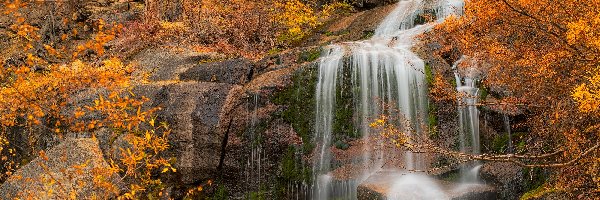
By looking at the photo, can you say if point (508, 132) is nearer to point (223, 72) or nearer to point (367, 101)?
point (367, 101)

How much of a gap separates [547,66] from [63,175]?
8.67m

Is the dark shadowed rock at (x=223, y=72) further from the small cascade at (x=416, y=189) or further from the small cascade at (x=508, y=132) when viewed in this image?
the small cascade at (x=508, y=132)

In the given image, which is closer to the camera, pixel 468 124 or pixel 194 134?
pixel 468 124

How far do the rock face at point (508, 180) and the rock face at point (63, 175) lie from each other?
6930mm

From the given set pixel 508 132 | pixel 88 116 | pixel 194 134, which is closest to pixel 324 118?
pixel 194 134

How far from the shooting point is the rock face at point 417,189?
313 inches

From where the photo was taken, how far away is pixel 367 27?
14.4 meters

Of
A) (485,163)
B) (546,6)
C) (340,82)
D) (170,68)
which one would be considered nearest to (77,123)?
(170,68)

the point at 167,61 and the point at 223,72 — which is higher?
the point at 167,61

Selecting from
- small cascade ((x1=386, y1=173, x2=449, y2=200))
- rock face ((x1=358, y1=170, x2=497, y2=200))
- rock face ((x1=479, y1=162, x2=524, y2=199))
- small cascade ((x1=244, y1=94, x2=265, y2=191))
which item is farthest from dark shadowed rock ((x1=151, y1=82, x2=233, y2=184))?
rock face ((x1=479, y1=162, x2=524, y2=199))

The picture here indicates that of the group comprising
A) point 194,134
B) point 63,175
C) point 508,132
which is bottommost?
point 63,175

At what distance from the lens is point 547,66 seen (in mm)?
7234

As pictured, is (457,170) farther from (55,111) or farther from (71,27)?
(71,27)

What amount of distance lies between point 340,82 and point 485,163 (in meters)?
3.31
